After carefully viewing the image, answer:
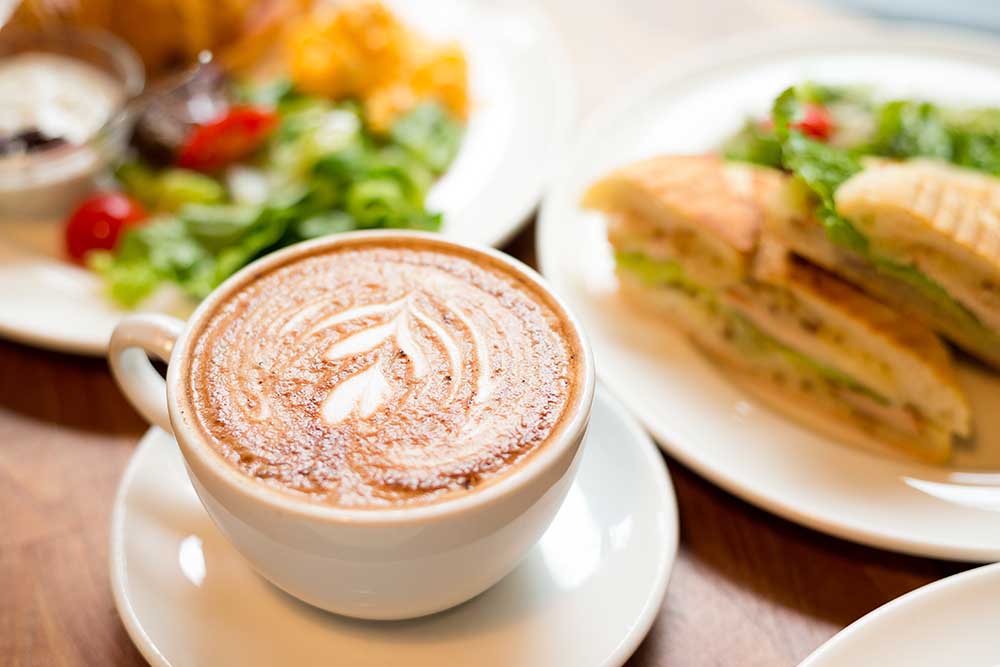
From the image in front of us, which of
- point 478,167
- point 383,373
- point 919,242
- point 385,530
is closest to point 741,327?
point 919,242

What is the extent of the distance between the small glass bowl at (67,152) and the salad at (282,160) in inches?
4.0

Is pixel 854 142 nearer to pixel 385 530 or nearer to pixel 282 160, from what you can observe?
pixel 282 160

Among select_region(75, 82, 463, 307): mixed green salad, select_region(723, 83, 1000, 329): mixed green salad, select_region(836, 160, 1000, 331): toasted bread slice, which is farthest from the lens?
select_region(75, 82, 463, 307): mixed green salad

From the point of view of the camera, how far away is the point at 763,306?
219 centimetres

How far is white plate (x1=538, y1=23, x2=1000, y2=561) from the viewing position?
172 centimetres

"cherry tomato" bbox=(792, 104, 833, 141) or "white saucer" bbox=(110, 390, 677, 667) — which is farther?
"cherry tomato" bbox=(792, 104, 833, 141)

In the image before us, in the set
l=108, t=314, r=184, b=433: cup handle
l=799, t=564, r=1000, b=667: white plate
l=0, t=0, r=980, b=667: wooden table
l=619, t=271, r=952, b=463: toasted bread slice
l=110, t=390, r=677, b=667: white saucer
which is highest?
l=108, t=314, r=184, b=433: cup handle

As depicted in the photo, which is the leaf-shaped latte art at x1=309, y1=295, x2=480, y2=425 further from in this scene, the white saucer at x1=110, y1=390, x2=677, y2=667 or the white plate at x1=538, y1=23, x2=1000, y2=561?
the white plate at x1=538, y1=23, x2=1000, y2=561

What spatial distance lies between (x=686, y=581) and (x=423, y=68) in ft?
6.52

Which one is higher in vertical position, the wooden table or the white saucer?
the white saucer

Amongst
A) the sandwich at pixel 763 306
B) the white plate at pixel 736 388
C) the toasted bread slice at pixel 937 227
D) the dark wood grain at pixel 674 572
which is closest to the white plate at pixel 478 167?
the white plate at pixel 736 388

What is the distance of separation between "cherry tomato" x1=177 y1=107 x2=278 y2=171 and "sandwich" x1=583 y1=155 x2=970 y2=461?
1.15 meters

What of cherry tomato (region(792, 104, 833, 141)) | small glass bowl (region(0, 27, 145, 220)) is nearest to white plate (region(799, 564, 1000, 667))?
cherry tomato (region(792, 104, 833, 141))

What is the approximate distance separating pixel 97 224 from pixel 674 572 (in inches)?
71.4
